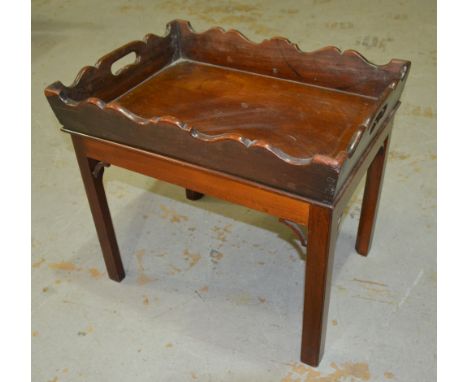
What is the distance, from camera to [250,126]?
1.41 metres

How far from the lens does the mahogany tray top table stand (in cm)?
113

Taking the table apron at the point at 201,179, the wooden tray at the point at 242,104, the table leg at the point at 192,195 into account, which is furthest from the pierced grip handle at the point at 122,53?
the table leg at the point at 192,195

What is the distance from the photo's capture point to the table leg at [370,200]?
1567 mm

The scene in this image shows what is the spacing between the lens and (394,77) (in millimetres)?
1435

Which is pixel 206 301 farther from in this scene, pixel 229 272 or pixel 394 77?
pixel 394 77

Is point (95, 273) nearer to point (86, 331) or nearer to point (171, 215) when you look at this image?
point (86, 331)

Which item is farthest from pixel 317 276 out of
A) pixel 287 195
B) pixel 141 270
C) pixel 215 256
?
pixel 141 270

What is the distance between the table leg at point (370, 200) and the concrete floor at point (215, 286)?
7cm

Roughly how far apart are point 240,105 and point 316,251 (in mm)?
561

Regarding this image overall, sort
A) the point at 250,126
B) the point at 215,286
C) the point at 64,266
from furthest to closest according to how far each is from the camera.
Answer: the point at 64,266, the point at 215,286, the point at 250,126

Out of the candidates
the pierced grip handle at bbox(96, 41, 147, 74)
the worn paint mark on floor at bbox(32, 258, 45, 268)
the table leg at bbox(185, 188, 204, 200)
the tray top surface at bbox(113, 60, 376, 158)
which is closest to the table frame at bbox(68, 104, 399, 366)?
the tray top surface at bbox(113, 60, 376, 158)

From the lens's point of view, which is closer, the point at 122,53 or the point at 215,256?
the point at 122,53

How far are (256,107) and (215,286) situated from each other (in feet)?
2.22

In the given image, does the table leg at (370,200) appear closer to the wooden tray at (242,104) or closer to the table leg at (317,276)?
the wooden tray at (242,104)
